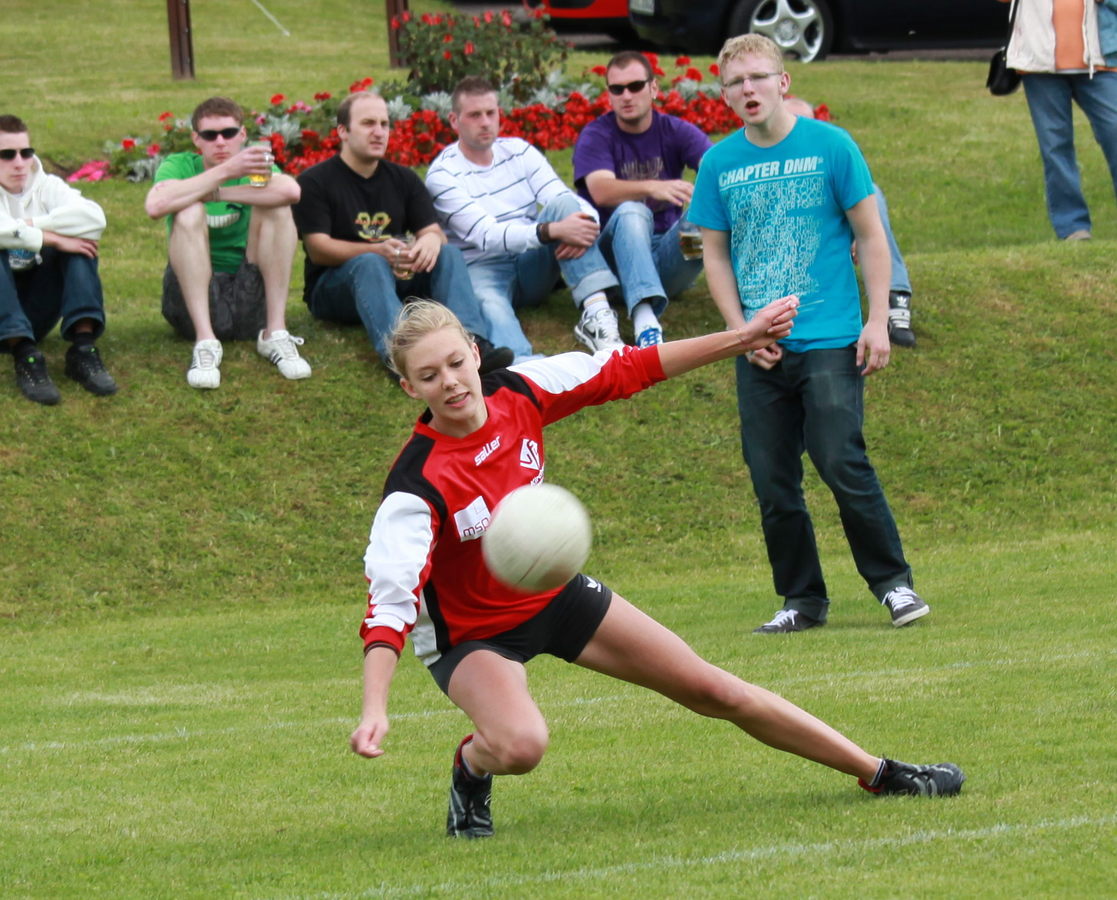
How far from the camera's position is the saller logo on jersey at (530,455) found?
533 cm

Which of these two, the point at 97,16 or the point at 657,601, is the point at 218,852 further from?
the point at 97,16

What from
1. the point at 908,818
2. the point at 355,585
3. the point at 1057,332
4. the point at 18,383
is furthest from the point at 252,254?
the point at 908,818

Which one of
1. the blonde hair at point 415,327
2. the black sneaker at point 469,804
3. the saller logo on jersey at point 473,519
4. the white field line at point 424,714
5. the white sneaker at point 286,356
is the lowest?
the white sneaker at point 286,356

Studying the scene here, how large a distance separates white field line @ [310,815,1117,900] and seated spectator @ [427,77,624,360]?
688 centimetres

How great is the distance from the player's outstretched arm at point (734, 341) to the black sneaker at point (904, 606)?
2.90 m

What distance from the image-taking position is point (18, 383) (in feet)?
37.1

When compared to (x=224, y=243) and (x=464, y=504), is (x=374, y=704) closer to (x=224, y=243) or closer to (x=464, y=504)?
(x=464, y=504)

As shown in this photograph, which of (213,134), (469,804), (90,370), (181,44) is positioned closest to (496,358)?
(213,134)

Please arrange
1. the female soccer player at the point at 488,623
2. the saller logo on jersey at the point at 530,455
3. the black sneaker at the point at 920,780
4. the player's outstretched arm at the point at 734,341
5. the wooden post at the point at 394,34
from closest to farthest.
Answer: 1. the female soccer player at the point at 488,623
2. the black sneaker at the point at 920,780
3. the saller logo on jersey at the point at 530,455
4. the player's outstretched arm at the point at 734,341
5. the wooden post at the point at 394,34

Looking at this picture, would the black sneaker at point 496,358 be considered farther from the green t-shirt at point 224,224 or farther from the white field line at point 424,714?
the white field line at point 424,714

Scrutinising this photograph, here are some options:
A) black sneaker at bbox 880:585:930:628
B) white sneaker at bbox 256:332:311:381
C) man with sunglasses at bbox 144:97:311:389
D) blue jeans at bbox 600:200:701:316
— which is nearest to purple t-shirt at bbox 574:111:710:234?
blue jeans at bbox 600:200:701:316

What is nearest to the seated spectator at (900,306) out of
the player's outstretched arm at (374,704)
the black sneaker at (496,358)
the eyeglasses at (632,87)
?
the eyeglasses at (632,87)

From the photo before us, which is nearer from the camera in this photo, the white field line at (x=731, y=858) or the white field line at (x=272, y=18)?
the white field line at (x=731, y=858)

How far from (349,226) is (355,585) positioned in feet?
8.77
